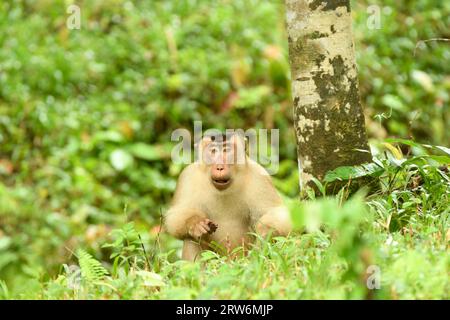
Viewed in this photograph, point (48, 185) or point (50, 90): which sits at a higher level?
point (50, 90)

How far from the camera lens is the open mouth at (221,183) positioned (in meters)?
5.30

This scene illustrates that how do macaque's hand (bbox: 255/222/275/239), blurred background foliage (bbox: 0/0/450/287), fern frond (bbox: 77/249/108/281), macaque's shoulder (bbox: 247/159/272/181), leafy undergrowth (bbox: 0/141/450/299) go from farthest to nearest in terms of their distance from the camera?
blurred background foliage (bbox: 0/0/450/287) < macaque's shoulder (bbox: 247/159/272/181) < macaque's hand (bbox: 255/222/275/239) < fern frond (bbox: 77/249/108/281) < leafy undergrowth (bbox: 0/141/450/299)

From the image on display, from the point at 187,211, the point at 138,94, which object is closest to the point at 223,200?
the point at 187,211

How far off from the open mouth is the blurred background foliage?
4.10 m

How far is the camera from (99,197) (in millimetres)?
10320

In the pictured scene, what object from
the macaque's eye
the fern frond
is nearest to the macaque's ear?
the macaque's eye

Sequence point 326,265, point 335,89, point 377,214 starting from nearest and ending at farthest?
point 326,265 < point 377,214 < point 335,89

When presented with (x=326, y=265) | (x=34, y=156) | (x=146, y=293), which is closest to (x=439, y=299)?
(x=326, y=265)

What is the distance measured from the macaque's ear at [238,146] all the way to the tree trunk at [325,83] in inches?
Answer: 17.8

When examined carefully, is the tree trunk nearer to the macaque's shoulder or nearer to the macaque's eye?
the macaque's shoulder

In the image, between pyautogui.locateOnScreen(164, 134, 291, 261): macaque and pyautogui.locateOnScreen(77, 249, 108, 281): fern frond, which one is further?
pyautogui.locateOnScreen(164, 134, 291, 261): macaque

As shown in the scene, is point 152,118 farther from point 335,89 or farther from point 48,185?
point 335,89

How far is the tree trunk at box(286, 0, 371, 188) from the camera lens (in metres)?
5.27
